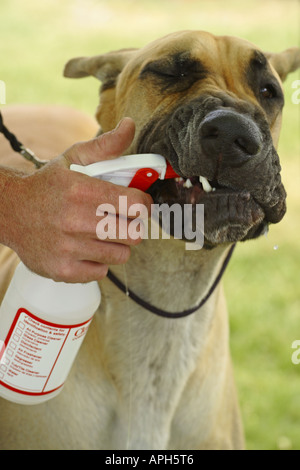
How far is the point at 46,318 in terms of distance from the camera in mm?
1975

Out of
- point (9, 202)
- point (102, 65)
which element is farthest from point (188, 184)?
point (102, 65)

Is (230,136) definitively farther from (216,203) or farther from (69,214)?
(69,214)

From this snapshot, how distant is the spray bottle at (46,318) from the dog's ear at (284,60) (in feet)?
3.31

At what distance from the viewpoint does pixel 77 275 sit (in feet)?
6.23

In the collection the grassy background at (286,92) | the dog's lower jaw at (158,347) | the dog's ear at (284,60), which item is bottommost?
the grassy background at (286,92)

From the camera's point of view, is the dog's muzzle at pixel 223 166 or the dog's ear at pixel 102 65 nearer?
the dog's muzzle at pixel 223 166

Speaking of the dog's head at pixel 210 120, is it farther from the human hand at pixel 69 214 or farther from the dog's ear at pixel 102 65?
the human hand at pixel 69 214

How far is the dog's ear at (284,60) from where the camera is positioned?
2.84 meters

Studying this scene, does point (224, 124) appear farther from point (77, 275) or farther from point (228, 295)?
point (228, 295)

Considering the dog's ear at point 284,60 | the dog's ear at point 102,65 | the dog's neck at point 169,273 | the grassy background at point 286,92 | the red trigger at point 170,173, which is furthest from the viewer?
the grassy background at point 286,92

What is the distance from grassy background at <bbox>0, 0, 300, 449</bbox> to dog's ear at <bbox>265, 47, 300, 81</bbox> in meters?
2.02

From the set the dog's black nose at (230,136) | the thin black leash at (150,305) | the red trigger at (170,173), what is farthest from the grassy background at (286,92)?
the dog's black nose at (230,136)

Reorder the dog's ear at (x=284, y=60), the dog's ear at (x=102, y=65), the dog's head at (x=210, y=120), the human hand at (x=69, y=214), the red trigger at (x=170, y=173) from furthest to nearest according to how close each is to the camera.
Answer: the dog's ear at (x=284, y=60) < the dog's ear at (x=102, y=65) < the red trigger at (x=170, y=173) < the dog's head at (x=210, y=120) < the human hand at (x=69, y=214)

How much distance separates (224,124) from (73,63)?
3.52 feet
